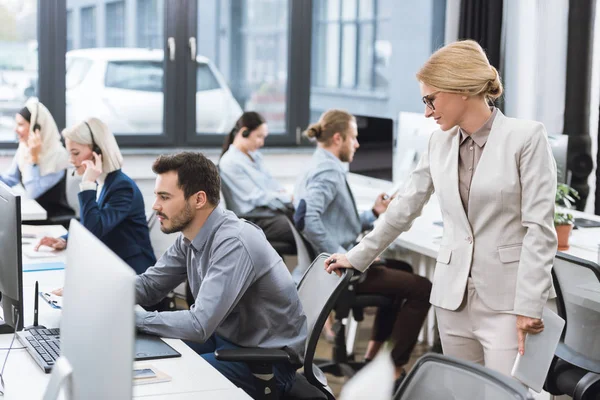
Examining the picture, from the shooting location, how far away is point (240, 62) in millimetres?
6555

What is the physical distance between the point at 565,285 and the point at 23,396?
68.7 inches

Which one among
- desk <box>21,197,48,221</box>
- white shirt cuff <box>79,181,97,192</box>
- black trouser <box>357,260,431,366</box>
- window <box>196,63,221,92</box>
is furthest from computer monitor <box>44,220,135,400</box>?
window <box>196,63,221,92</box>

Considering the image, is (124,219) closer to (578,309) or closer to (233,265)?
(233,265)

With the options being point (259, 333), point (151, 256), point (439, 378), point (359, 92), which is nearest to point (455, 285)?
point (259, 333)

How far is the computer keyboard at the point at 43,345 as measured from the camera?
2.18m

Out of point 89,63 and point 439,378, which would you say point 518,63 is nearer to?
point 89,63

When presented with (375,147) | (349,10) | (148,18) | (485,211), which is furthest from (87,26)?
(485,211)

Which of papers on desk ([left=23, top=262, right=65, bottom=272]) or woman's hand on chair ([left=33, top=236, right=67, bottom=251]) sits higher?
woman's hand on chair ([left=33, top=236, right=67, bottom=251])

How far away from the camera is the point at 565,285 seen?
288cm

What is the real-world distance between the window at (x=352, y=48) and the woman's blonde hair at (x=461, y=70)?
4.48 meters

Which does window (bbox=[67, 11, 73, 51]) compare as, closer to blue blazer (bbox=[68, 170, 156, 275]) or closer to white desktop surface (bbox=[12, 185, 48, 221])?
white desktop surface (bbox=[12, 185, 48, 221])

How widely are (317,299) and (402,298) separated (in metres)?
1.42

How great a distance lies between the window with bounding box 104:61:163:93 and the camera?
20.2ft

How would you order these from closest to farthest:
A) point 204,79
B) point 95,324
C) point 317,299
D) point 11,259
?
point 95,324 < point 11,259 < point 317,299 < point 204,79
